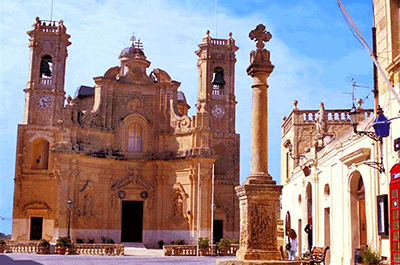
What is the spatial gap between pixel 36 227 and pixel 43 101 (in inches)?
395

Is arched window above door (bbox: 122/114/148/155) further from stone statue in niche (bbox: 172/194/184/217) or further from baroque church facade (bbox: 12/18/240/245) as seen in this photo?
stone statue in niche (bbox: 172/194/184/217)

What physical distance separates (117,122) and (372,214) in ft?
94.4

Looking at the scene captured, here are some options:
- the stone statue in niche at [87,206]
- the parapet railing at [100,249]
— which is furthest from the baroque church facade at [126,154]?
the parapet railing at [100,249]

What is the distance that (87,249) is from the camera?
108 ft

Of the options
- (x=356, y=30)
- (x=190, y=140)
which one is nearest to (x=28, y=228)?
(x=190, y=140)

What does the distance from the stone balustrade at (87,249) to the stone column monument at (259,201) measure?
67.2 ft

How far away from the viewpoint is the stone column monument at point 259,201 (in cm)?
1288

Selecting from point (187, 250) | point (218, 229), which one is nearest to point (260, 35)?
point (187, 250)

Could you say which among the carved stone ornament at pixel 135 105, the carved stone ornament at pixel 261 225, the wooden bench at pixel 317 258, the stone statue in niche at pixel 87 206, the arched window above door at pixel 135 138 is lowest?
the wooden bench at pixel 317 258

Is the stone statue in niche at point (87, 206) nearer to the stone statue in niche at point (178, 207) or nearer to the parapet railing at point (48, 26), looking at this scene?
the stone statue in niche at point (178, 207)

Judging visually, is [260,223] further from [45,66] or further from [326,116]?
[45,66]

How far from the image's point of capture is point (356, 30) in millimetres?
12469

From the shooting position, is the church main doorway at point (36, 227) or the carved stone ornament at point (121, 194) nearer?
the carved stone ornament at point (121, 194)

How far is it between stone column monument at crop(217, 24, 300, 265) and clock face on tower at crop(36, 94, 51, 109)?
3431 cm
